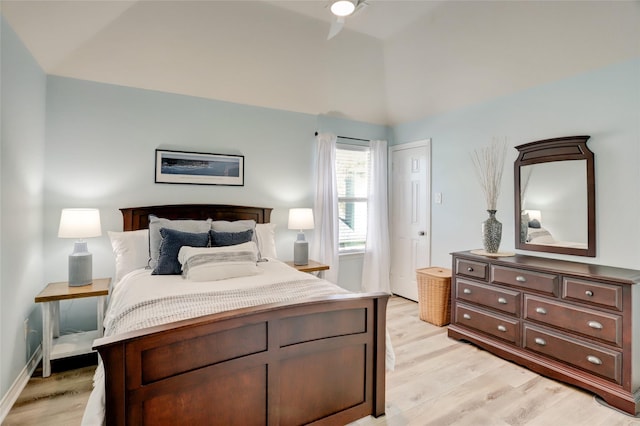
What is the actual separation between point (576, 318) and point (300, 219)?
2.59m

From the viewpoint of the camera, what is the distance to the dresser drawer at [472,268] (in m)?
3.02

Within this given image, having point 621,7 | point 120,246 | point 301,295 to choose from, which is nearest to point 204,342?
point 301,295

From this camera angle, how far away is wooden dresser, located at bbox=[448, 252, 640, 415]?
2166 mm

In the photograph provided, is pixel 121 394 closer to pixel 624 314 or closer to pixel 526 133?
pixel 624 314

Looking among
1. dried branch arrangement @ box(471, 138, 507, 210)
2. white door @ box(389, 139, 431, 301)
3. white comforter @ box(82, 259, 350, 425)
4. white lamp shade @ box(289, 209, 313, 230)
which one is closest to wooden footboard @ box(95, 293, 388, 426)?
white comforter @ box(82, 259, 350, 425)

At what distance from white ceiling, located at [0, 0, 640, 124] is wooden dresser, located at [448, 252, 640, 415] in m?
1.76

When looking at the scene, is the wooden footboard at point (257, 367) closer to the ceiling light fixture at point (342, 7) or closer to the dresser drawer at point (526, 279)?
the dresser drawer at point (526, 279)

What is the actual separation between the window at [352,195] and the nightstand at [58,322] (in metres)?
2.75

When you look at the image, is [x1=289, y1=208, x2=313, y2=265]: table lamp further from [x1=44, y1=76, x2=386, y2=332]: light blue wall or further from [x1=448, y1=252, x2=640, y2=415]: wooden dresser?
[x1=448, y1=252, x2=640, y2=415]: wooden dresser

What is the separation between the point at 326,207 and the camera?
4.19 m

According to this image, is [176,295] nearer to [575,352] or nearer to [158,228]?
[158,228]

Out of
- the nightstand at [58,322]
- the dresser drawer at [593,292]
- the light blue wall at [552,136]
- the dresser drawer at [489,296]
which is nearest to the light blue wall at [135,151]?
the nightstand at [58,322]

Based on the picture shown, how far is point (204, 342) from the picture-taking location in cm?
152

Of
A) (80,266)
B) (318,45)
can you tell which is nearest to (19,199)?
(80,266)
